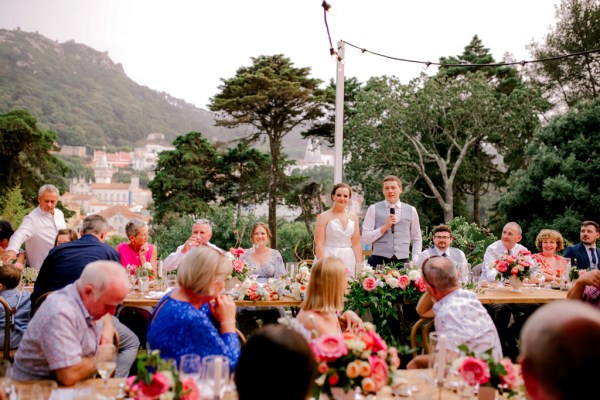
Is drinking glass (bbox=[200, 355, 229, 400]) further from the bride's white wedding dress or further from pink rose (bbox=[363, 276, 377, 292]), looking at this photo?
the bride's white wedding dress

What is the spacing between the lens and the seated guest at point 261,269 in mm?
4625

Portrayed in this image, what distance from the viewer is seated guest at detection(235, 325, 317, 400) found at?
1.22 meters

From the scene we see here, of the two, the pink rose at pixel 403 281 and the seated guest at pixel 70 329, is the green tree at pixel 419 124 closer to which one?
the pink rose at pixel 403 281

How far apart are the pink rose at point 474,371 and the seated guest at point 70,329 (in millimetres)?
1372

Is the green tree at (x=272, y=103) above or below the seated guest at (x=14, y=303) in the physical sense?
above

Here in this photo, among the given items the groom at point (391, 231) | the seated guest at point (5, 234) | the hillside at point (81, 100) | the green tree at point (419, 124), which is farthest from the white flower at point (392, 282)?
the hillside at point (81, 100)

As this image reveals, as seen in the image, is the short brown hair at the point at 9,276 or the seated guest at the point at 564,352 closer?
the seated guest at the point at 564,352

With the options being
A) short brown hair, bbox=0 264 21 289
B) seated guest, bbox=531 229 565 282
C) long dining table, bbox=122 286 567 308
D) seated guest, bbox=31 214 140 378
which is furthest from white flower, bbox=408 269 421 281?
short brown hair, bbox=0 264 21 289

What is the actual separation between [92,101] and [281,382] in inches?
2270

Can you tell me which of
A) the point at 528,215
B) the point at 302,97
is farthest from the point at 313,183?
the point at 528,215

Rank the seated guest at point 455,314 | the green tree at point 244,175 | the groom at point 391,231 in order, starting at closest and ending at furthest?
the seated guest at point 455,314
the groom at point 391,231
the green tree at point 244,175

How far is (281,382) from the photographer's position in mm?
1230

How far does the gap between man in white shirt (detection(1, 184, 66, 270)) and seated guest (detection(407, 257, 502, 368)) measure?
13.5 ft

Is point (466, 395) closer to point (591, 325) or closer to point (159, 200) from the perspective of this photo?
point (591, 325)
